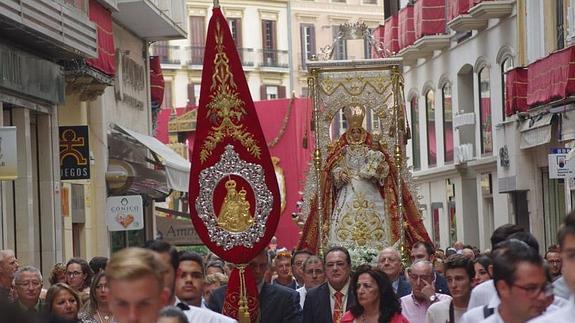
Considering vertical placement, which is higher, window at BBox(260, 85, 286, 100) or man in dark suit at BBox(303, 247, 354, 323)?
window at BBox(260, 85, 286, 100)

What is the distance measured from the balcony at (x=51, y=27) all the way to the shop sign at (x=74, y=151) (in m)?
1.68

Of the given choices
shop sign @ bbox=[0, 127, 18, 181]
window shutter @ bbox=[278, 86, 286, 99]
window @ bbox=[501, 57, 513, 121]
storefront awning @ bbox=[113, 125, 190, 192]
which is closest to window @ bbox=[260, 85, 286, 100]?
window shutter @ bbox=[278, 86, 286, 99]

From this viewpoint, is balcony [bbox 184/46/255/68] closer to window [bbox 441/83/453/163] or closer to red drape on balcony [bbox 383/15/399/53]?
red drape on balcony [bbox 383/15/399/53]

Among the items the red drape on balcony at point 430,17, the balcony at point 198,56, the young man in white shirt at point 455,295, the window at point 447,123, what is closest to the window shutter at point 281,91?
the balcony at point 198,56

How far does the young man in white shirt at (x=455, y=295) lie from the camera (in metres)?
11.8

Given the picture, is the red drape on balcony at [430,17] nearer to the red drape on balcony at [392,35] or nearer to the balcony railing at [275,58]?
the red drape on balcony at [392,35]

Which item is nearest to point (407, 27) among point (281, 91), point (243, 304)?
point (281, 91)

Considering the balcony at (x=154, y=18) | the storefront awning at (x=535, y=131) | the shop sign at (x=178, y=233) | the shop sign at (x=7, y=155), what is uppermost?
the balcony at (x=154, y=18)

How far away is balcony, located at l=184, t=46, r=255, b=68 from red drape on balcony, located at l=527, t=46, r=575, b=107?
37.1 m

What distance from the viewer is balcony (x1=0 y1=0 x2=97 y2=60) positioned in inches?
813

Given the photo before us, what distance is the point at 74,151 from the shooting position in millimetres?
26875

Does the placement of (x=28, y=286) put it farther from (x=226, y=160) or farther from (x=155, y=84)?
(x=155, y=84)

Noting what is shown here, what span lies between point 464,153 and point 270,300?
1130 inches

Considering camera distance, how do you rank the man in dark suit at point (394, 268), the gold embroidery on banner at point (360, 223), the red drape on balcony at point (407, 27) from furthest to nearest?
the red drape on balcony at point (407, 27)
the gold embroidery on banner at point (360, 223)
the man in dark suit at point (394, 268)
